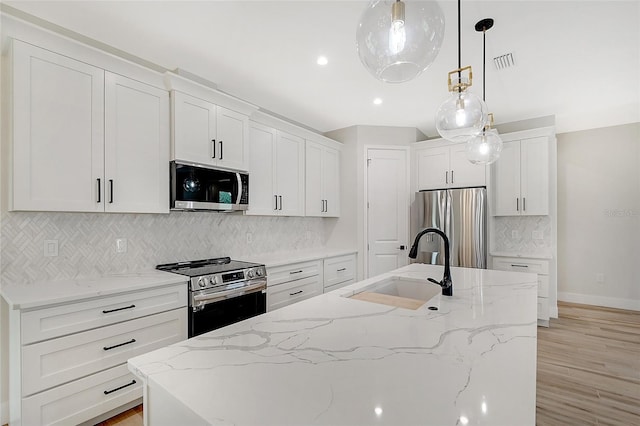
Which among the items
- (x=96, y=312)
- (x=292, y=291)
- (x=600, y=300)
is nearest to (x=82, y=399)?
(x=96, y=312)

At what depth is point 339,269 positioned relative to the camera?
407cm

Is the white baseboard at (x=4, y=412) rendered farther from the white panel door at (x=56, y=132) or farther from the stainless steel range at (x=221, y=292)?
the white panel door at (x=56, y=132)

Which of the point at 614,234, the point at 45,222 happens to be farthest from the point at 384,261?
the point at 45,222

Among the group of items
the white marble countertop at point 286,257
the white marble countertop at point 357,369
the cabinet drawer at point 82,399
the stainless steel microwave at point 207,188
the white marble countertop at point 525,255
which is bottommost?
the cabinet drawer at point 82,399

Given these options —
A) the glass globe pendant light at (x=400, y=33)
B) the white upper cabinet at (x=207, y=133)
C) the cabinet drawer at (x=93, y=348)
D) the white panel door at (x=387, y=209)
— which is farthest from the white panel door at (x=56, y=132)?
the white panel door at (x=387, y=209)

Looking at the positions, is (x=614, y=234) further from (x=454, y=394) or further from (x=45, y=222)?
(x=45, y=222)

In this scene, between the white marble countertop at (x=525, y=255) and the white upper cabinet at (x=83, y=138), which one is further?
the white marble countertop at (x=525, y=255)

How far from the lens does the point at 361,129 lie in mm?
4512

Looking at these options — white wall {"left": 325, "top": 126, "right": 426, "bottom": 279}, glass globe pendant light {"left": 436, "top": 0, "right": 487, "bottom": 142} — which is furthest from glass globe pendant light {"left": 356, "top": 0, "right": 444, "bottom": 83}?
white wall {"left": 325, "top": 126, "right": 426, "bottom": 279}

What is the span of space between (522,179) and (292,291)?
320 cm

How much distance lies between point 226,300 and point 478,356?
203cm

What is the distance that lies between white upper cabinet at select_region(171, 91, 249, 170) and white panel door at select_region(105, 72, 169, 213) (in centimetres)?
9

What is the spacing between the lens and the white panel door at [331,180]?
4383 millimetres

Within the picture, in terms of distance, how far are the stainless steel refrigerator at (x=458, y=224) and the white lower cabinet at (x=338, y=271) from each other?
0.91m
